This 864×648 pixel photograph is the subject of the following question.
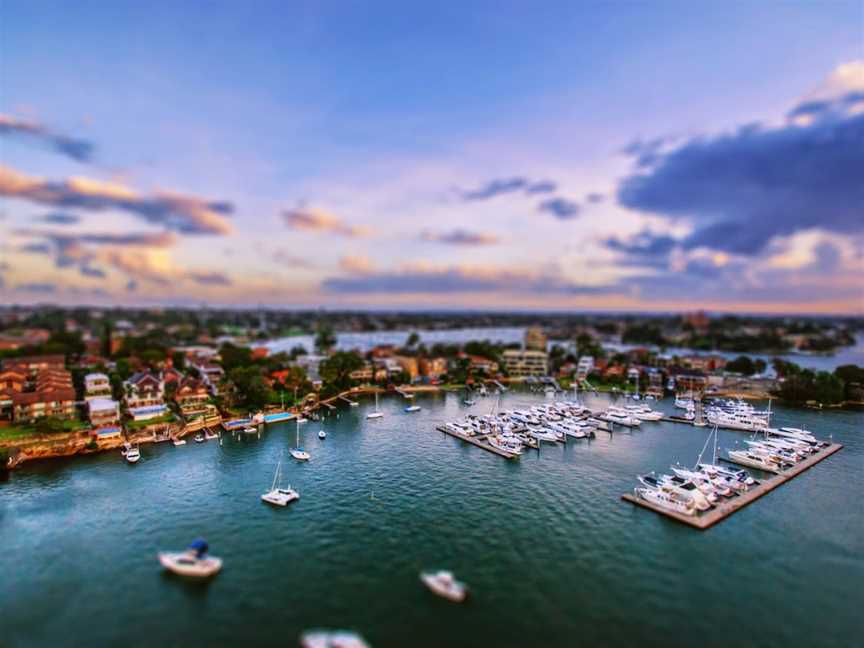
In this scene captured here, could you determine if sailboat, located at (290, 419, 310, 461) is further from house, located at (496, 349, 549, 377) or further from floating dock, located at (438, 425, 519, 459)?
house, located at (496, 349, 549, 377)

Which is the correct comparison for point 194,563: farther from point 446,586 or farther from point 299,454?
point 299,454

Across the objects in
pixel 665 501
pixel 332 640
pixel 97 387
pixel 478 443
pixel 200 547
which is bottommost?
pixel 332 640

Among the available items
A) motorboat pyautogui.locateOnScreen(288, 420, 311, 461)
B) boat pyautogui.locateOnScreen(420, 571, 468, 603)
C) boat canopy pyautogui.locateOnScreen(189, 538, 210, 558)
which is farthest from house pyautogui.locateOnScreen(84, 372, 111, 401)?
boat pyautogui.locateOnScreen(420, 571, 468, 603)

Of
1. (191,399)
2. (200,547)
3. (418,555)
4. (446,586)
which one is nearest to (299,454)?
(200,547)

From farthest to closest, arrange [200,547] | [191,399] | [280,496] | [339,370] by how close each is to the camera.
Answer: [339,370], [191,399], [280,496], [200,547]

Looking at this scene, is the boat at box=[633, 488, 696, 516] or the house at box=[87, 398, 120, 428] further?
the house at box=[87, 398, 120, 428]

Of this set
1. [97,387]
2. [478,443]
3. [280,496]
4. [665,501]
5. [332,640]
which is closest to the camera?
[332,640]

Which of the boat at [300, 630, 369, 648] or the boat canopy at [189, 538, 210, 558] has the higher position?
the boat canopy at [189, 538, 210, 558]
